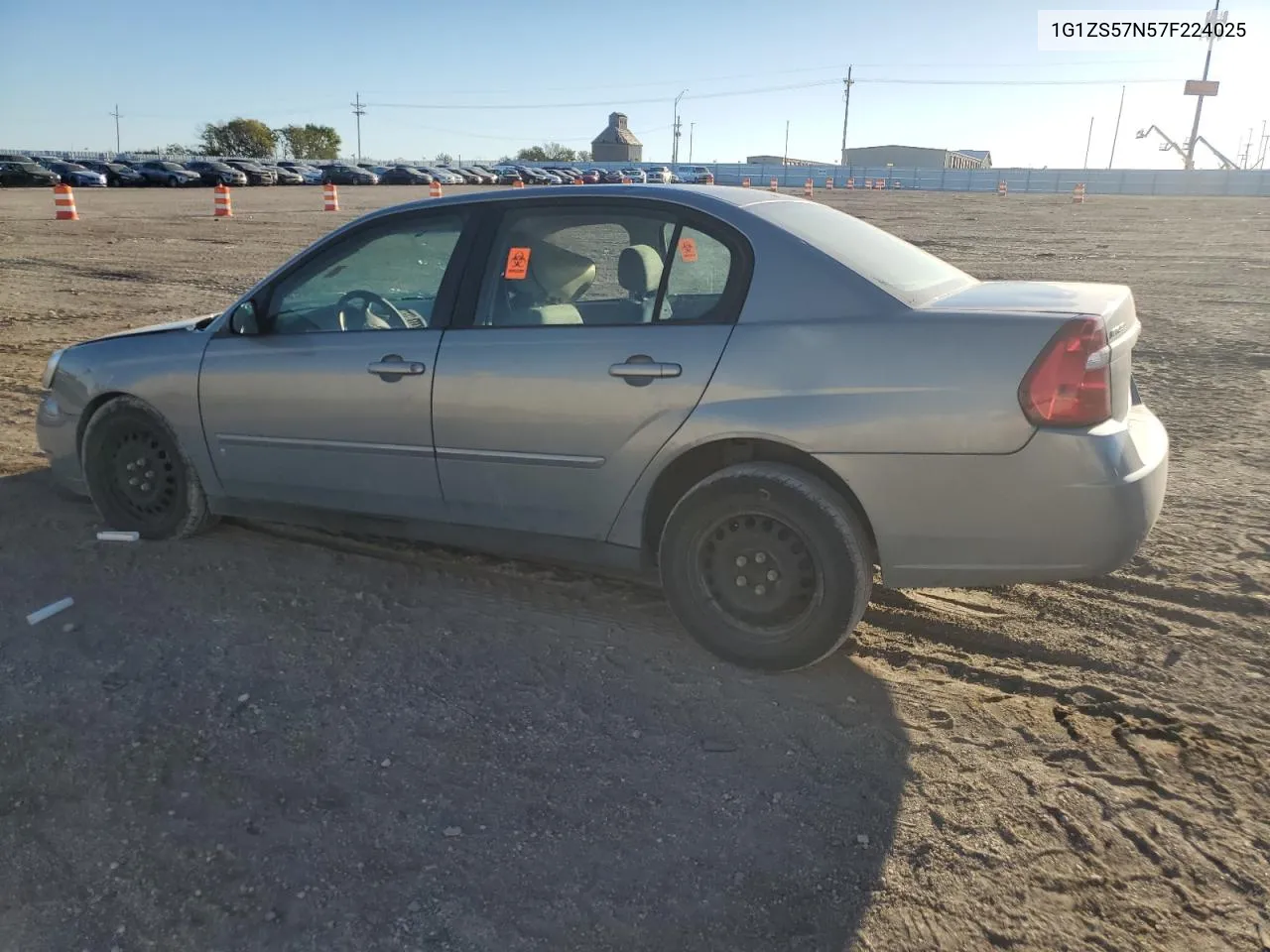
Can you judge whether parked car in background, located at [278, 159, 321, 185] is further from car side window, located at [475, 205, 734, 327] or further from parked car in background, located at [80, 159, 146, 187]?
car side window, located at [475, 205, 734, 327]

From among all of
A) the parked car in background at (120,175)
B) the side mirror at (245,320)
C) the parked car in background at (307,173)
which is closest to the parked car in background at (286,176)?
the parked car in background at (307,173)

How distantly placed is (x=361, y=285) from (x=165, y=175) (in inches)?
1945

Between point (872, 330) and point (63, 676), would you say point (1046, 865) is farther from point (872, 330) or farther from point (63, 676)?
point (63, 676)

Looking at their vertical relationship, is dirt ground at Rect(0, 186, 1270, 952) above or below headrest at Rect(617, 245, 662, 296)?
below

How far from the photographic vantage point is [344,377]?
407cm

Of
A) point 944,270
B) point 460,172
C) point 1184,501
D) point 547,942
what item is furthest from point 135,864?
point 460,172

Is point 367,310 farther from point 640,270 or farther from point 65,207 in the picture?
point 65,207

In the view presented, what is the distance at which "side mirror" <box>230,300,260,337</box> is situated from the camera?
4.34 m

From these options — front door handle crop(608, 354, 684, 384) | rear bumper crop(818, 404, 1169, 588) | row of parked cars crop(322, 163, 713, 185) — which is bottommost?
rear bumper crop(818, 404, 1169, 588)

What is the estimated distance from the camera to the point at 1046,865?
2.56 m

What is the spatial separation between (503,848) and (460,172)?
6712cm

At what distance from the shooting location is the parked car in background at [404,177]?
58062 millimetres

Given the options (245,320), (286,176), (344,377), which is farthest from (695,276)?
(286,176)

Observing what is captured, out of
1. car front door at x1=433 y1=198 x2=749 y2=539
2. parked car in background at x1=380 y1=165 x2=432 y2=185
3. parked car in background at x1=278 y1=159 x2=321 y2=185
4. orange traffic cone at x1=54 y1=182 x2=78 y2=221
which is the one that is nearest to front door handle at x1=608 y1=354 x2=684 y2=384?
car front door at x1=433 y1=198 x2=749 y2=539
